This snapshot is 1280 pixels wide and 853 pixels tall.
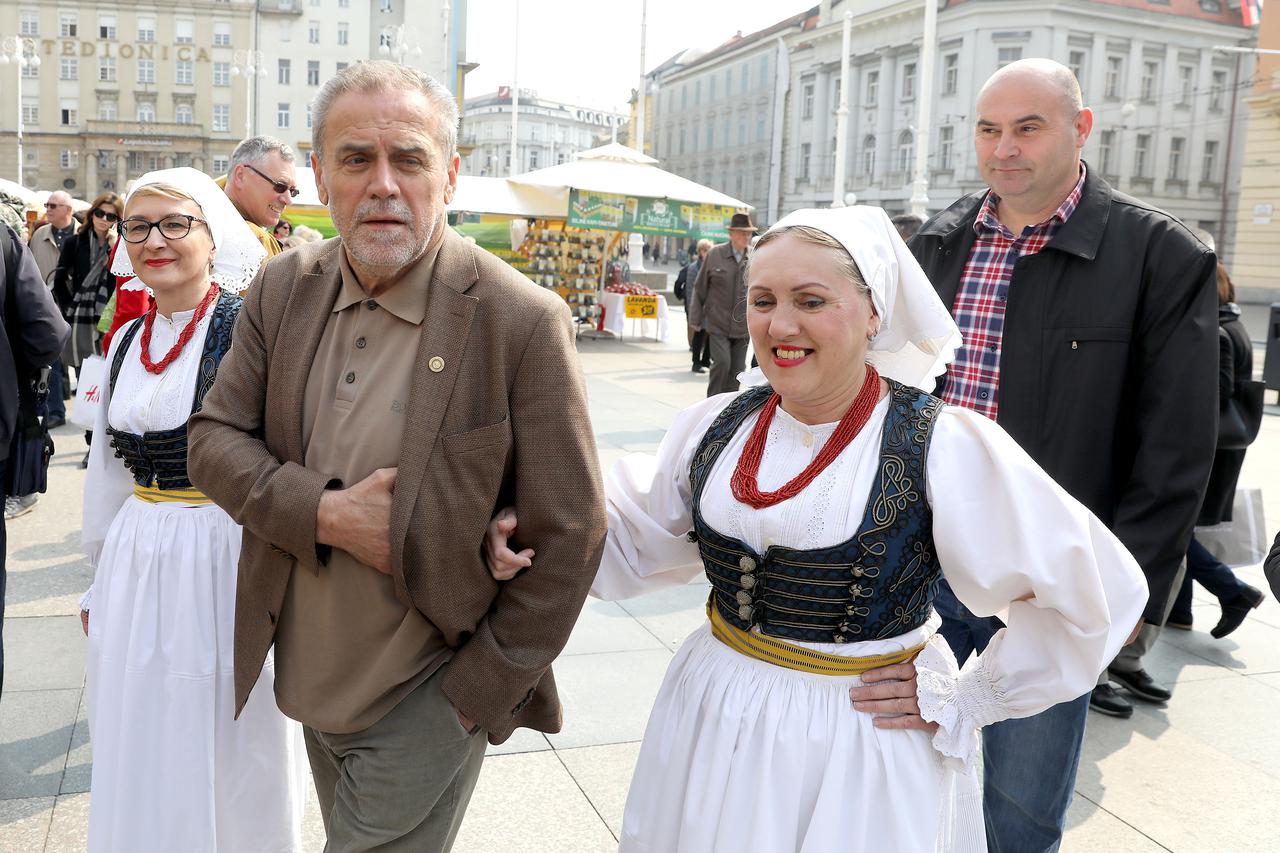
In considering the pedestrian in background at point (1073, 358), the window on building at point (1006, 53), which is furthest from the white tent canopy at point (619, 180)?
the window on building at point (1006, 53)

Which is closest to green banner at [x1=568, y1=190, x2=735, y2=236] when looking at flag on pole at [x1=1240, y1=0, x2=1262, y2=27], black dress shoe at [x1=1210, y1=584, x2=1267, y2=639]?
black dress shoe at [x1=1210, y1=584, x2=1267, y2=639]

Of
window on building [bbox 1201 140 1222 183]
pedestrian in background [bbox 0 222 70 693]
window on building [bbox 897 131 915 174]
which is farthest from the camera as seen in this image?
window on building [bbox 897 131 915 174]

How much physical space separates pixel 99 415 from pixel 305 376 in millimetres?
1290

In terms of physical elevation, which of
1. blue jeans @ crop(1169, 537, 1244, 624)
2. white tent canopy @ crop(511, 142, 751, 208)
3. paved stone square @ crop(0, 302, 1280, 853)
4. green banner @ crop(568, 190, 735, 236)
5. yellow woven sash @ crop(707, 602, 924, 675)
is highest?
white tent canopy @ crop(511, 142, 751, 208)

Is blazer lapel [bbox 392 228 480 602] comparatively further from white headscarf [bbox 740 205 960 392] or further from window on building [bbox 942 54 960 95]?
window on building [bbox 942 54 960 95]

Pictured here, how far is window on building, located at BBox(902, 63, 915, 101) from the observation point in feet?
178

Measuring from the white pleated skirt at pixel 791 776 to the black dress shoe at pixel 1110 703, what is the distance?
A: 2.49m

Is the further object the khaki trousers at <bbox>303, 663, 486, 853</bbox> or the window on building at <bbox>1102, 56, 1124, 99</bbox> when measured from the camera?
the window on building at <bbox>1102, 56, 1124, 99</bbox>

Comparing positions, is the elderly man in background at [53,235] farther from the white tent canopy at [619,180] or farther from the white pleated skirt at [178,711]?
the white pleated skirt at [178,711]

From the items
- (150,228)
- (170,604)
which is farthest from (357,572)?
(150,228)

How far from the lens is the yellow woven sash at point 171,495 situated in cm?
286

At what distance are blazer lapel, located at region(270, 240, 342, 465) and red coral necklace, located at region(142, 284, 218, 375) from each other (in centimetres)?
91

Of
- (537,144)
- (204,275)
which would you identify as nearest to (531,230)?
(204,275)

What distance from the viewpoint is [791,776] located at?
6.34ft
